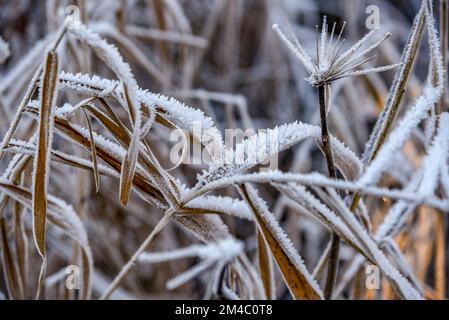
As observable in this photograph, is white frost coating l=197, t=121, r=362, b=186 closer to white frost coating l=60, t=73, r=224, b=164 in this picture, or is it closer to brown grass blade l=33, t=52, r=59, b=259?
white frost coating l=60, t=73, r=224, b=164

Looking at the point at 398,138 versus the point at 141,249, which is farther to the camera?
the point at 141,249

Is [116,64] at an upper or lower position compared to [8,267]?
upper

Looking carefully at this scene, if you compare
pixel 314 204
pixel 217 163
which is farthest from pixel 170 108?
pixel 314 204

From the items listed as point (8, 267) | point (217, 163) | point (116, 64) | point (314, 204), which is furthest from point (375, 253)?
point (8, 267)

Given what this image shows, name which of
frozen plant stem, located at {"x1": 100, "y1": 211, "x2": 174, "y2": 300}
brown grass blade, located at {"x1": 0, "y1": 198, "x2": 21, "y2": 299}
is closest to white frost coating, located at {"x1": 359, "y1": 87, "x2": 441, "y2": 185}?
frozen plant stem, located at {"x1": 100, "y1": 211, "x2": 174, "y2": 300}

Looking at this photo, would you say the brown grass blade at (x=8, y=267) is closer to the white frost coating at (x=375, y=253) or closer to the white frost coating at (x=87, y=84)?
the white frost coating at (x=87, y=84)

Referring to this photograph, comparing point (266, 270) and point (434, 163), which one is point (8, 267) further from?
point (434, 163)

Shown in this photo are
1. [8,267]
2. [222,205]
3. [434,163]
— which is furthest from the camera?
[8,267]

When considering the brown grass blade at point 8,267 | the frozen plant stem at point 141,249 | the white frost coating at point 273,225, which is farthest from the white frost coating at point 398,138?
the brown grass blade at point 8,267

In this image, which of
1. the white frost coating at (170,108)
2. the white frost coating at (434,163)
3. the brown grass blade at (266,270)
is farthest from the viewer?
the brown grass blade at (266,270)

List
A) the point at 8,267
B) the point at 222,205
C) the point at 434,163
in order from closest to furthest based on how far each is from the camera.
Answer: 1. the point at 434,163
2. the point at 222,205
3. the point at 8,267
